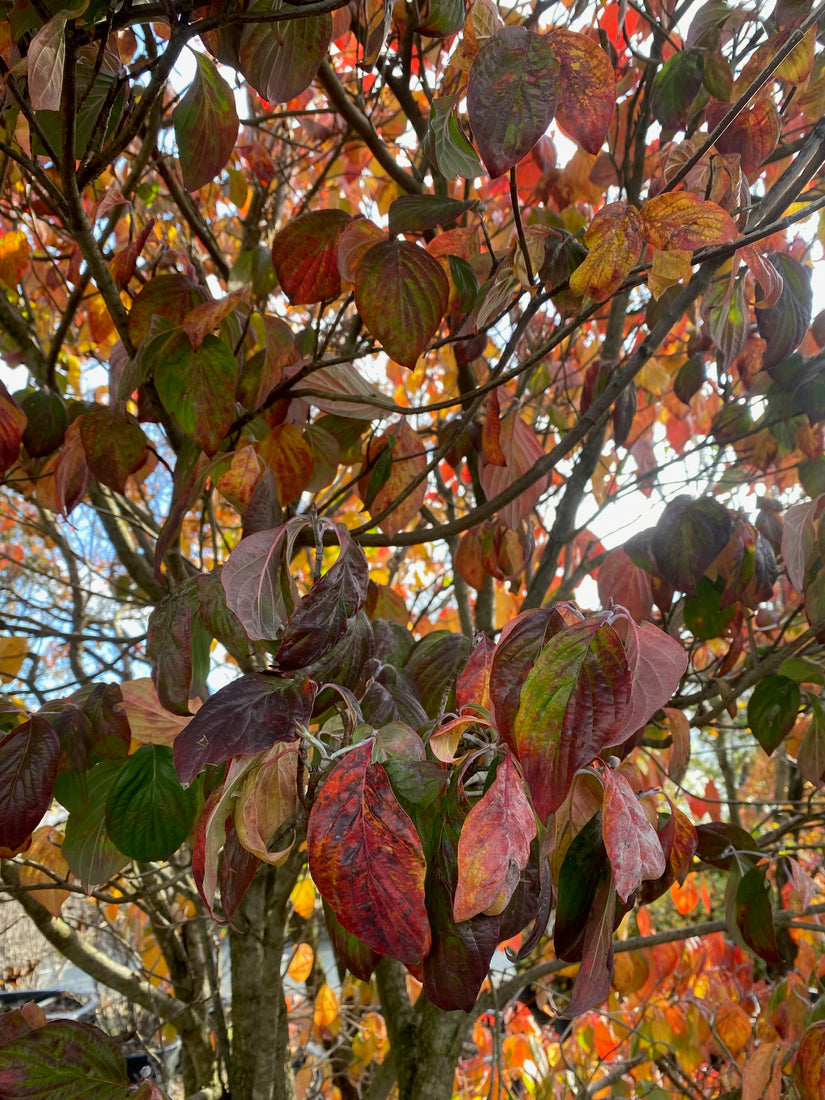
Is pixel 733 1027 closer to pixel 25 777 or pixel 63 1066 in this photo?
pixel 63 1066

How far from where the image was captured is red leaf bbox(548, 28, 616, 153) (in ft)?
2.22

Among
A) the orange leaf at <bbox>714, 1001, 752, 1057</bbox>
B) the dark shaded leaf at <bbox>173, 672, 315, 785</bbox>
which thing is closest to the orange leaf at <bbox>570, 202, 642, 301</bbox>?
the dark shaded leaf at <bbox>173, 672, 315, 785</bbox>

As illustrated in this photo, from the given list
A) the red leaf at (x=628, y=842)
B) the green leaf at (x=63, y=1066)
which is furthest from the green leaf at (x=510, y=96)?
the green leaf at (x=63, y=1066)

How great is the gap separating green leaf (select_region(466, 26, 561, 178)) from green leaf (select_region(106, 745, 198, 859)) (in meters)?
0.64

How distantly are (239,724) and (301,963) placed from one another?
1.83 metres

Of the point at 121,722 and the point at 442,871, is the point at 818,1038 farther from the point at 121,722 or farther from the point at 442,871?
the point at 121,722

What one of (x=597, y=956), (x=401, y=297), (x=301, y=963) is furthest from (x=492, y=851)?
(x=301, y=963)

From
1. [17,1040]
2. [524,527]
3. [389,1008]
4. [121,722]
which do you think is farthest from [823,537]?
[389,1008]

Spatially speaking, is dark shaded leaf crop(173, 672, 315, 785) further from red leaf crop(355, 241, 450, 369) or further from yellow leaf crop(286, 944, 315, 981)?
yellow leaf crop(286, 944, 315, 981)

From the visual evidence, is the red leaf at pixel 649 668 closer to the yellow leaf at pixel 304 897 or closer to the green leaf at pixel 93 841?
the green leaf at pixel 93 841

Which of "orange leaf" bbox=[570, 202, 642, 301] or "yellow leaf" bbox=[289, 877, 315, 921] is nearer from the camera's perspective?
"orange leaf" bbox=[570, 202, 642, 301]

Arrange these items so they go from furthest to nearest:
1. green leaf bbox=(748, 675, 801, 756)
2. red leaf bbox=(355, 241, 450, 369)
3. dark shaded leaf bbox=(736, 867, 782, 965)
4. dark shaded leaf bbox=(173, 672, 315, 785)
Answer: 1. green leaf bbox=(748, 675, 801, 756)
2. dark shaded leaf bbox=(736, 867, 782, 965)
3. red leaf bbox=(355, 241, 450, 369)
4. dark shaded leaf bbox=(173, 672, 315, 785)

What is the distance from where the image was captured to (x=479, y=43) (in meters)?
0.80

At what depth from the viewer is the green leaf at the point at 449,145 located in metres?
0.87
